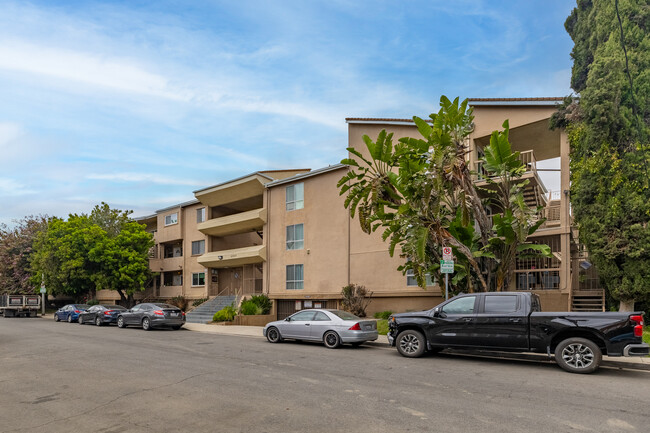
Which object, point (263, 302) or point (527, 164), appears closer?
point (527, 164)

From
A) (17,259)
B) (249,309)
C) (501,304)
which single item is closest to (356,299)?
(249,309)

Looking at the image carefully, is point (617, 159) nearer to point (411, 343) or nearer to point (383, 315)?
point (411, 343)

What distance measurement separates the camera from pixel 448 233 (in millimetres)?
16531

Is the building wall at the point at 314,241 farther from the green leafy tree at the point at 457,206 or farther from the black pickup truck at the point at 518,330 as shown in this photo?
the black pickup truck at the point at 518,330

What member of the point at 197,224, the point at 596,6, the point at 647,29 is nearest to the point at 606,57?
the point at 647,29

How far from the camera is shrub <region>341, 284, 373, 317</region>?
22.9 metres

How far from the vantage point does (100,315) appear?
27.3 metres

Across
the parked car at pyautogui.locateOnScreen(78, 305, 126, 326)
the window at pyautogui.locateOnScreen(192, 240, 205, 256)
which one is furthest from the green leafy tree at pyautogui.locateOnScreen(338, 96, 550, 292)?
the window at pyautogui.locateOnScreen(192, 240, 205, 256)

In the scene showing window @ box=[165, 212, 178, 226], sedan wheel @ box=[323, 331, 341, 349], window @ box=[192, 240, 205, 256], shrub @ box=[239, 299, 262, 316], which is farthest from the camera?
window @ box=[165, 212, 178, 226]

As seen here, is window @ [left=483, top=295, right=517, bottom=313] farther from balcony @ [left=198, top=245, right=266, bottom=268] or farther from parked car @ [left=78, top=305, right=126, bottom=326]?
parked car @ [left=78, top=305, right=126, bottom=326]

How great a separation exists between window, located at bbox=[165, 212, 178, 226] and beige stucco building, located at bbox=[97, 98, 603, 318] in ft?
0.29

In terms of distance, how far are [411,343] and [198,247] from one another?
27.3 m

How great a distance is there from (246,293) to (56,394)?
24289 mm

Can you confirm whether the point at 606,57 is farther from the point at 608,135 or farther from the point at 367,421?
the point at 367,421
